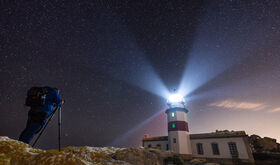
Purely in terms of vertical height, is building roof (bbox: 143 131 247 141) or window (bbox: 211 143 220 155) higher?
building roof (bbox: 143 131 247 141)

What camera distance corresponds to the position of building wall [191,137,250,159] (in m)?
22.1

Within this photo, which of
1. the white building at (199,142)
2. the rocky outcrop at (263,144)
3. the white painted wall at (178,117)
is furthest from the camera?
the rocky outcrop at (263,144)

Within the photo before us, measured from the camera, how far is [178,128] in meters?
27.7

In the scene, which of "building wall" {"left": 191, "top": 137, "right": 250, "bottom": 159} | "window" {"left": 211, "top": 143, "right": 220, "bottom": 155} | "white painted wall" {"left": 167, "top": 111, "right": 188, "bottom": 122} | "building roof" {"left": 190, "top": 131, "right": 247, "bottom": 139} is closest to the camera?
"building wall" {"left": 191, "top": 137, "right": 250, "bottom": 159}

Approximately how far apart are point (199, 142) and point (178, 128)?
15.0 ft

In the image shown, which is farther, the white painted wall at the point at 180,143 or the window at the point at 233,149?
the white painted wall at the point at 180,143

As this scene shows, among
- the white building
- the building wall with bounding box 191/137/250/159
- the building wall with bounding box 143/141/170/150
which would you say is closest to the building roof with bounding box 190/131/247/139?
the white building

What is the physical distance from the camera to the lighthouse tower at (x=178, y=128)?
86.8 ft

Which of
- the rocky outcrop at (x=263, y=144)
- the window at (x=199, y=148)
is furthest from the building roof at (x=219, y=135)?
the rocky outcrop at (x=263, y=144)

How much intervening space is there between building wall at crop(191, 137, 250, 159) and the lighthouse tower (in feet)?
4.99

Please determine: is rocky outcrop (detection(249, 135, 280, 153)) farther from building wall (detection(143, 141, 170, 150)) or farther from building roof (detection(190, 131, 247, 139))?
building wall (detection(143, 141, 170, 150))

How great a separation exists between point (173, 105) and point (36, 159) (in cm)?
3067

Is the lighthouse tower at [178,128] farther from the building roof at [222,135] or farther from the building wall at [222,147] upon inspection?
the building roof at [222,135]

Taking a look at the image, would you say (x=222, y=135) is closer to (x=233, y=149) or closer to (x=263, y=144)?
(x=233, y=149)
